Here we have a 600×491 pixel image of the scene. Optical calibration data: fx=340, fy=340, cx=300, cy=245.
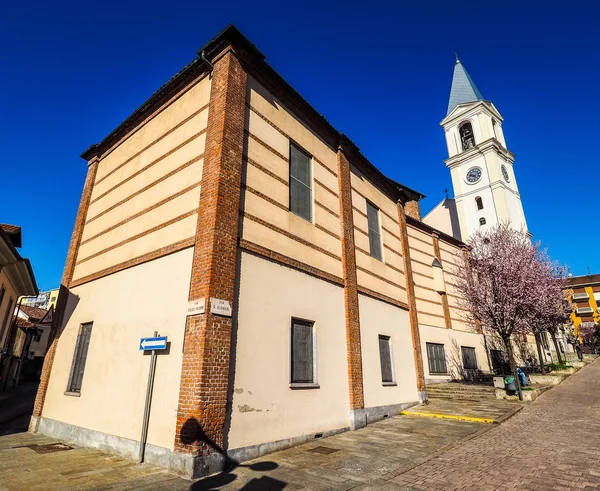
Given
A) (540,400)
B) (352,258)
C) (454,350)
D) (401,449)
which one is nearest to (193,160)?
(352,258)

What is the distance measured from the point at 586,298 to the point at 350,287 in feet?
224

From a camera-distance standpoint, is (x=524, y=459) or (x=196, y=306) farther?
(x=196, y=306)

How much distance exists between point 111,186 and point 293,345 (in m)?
8.34

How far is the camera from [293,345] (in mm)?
8180

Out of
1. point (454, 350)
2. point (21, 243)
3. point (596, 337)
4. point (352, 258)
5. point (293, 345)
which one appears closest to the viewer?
point (293, 345)

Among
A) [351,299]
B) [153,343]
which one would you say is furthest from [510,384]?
[153,343]

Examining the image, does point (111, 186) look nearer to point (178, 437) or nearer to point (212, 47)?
point (212, 47)

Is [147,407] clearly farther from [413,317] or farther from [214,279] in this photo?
[413,317]

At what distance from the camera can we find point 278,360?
760 centimetres

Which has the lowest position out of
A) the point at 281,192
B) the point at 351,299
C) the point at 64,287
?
the point at 351,299

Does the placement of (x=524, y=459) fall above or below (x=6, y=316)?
below

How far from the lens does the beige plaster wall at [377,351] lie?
35.6 feet

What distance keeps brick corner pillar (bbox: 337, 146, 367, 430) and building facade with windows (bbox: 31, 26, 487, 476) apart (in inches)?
2.5

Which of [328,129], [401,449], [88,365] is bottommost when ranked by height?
[401,449]
